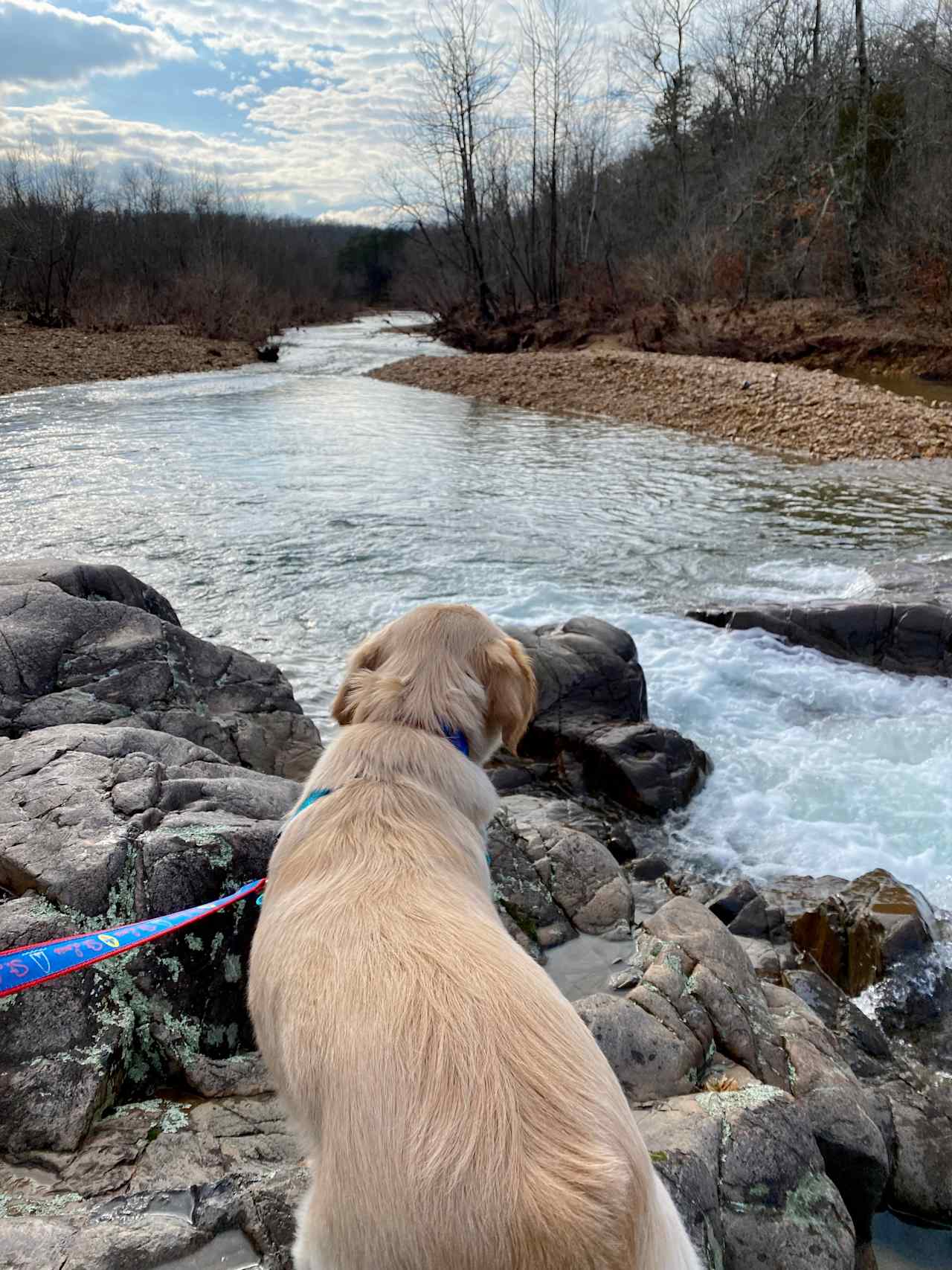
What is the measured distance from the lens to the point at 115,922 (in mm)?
2922

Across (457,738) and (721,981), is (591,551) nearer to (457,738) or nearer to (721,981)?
(721,981)

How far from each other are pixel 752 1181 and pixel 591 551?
9473 millimetres

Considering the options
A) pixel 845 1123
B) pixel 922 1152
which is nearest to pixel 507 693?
Answer: pixel 845 1123

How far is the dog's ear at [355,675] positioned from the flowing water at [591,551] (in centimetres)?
359

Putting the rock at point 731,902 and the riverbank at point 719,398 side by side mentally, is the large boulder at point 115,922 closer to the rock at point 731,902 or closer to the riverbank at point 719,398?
the rock at point 731,902

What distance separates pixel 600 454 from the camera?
1803 centimetres

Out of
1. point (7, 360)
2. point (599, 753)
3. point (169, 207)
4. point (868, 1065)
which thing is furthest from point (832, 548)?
point (169, 207)

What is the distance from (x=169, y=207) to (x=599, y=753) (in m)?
75.7

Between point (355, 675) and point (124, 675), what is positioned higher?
point (355, 675)

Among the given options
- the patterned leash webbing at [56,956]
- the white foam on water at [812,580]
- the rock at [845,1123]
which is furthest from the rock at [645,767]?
the patterned leash webbing at [56,956]

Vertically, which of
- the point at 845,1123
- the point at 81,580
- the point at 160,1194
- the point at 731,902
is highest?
the point at 81,580

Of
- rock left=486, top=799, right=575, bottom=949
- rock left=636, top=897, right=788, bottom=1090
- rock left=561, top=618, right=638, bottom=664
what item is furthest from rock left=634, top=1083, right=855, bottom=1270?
rock left=561, top=618, right=638, bottom=664

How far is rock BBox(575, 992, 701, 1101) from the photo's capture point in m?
3.00

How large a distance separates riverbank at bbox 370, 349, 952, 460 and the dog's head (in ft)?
53.5
